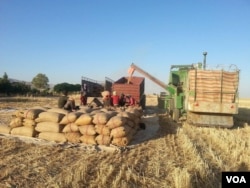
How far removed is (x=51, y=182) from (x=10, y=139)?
455cm

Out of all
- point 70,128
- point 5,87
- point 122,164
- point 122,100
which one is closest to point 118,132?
point 70,128

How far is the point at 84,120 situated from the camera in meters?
9.48

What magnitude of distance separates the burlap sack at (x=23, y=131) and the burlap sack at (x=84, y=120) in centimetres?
153

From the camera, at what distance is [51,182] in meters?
5.64

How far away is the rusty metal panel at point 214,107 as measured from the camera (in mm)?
12875

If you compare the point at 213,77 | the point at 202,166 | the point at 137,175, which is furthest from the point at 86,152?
the point at 213,77

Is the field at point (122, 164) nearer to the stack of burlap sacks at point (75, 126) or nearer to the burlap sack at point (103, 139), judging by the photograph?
the stack of burlap sacks at point (75, 126)

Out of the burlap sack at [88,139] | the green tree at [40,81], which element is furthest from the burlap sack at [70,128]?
the green tree at [40,81]

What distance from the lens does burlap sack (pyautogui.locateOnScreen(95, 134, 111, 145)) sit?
9.23m

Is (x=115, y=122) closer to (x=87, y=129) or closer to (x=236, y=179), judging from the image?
(x=87, y=129)

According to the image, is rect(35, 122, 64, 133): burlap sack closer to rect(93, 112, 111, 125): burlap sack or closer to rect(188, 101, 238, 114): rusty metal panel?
rect(93, 112, 111, 125): burlap sack

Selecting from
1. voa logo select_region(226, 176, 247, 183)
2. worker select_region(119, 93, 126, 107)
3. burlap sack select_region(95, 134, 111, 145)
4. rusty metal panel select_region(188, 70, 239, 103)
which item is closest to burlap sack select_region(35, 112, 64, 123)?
burlap sack select_region(95, 134, 111, 145)

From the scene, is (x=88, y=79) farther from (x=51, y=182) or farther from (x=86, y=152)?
(x=51, y=182)

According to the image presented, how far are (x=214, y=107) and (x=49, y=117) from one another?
6365mm
